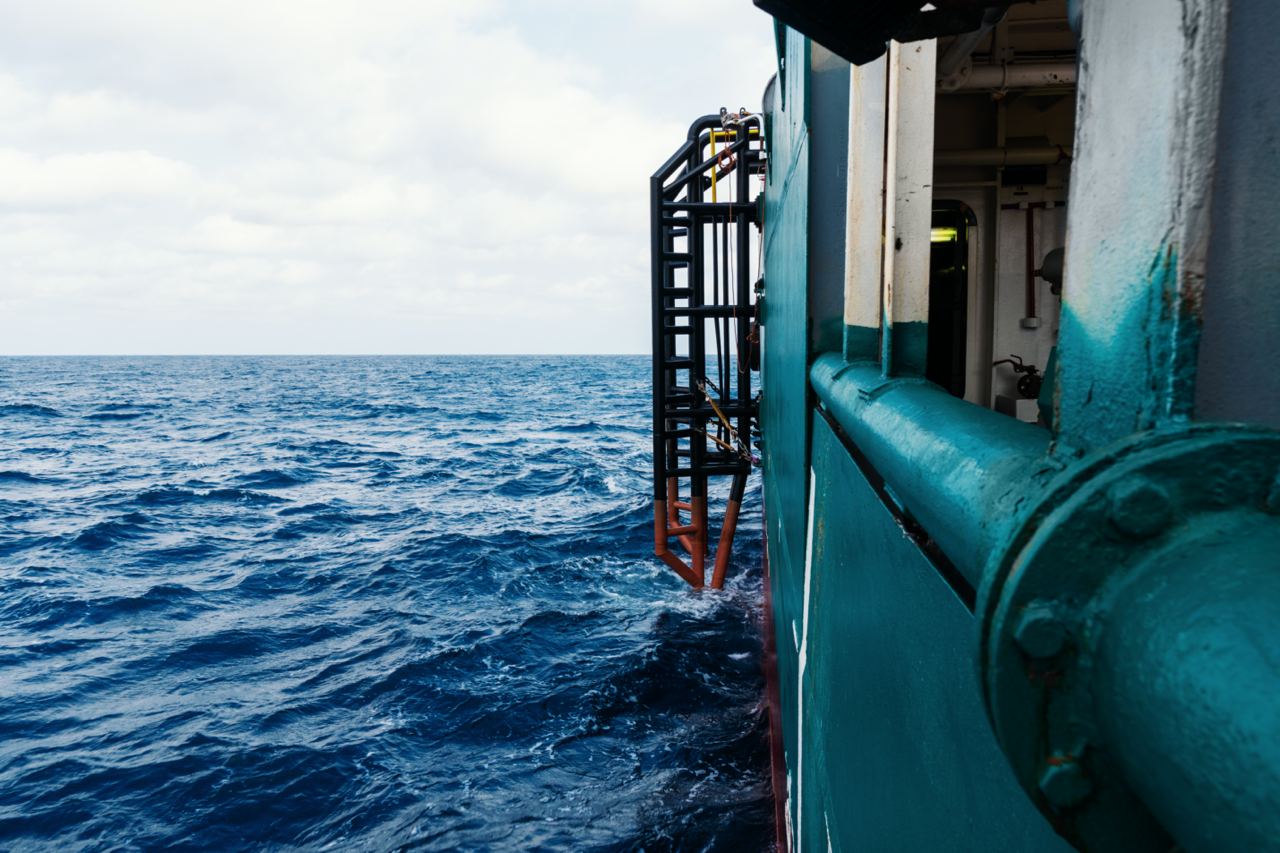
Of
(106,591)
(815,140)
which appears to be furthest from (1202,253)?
(106,591)

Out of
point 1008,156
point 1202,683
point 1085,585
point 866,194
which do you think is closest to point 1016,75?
point 1008,156

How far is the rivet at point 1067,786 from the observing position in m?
0.64

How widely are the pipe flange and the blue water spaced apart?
571 cm

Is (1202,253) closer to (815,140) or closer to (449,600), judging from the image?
(815,140)

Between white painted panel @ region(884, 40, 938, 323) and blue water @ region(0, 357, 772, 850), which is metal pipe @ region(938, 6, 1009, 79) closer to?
white painted panel @ region(884, 40, 938, 323)

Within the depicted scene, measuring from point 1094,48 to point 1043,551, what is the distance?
0.57m

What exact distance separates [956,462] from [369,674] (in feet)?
28.6

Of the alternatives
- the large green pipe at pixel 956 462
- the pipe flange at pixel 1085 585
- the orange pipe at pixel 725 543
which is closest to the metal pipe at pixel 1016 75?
the large green pipe at pixel 956 462

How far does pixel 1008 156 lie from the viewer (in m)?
6.06

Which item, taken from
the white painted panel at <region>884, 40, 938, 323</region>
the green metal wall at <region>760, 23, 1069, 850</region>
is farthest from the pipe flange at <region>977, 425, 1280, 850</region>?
the white painted panel at <region>884, 40, 938, 323</region>

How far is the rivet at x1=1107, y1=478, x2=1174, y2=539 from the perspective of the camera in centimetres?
57

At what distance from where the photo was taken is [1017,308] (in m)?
6.64

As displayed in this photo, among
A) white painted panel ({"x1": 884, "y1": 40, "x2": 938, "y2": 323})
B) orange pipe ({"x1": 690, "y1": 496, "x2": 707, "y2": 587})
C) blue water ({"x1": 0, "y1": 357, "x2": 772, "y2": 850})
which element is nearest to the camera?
white painted panel ({"x1": 884, "y1": 40, "x2": 938, "y2": 323})

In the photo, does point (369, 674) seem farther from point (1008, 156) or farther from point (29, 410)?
point (29, 410)
